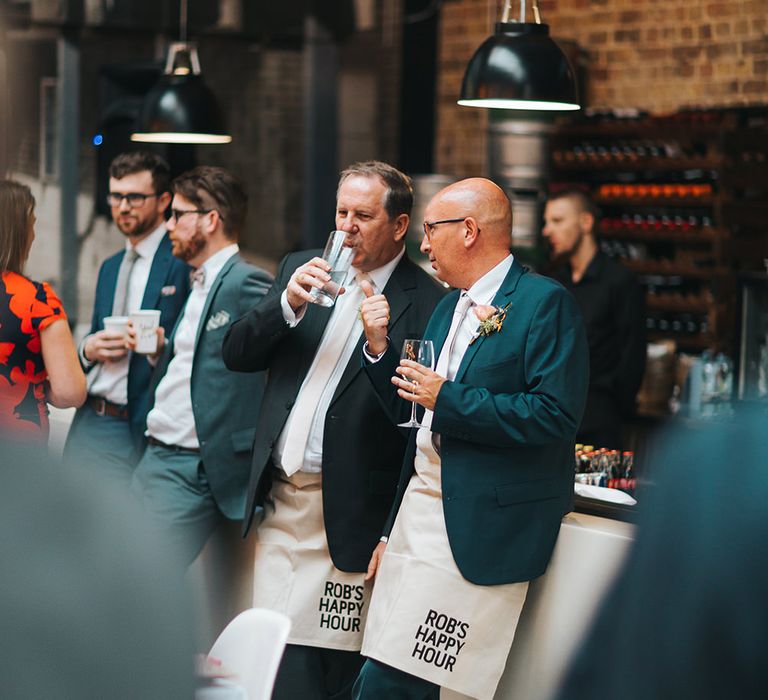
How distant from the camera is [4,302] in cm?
353

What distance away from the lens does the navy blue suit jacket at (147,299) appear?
13.7 ft

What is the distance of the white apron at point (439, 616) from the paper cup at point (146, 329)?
1.30 metres

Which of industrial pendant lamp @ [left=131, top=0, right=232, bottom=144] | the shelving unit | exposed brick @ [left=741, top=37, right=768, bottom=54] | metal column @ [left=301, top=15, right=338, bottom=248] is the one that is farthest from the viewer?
metal column @ [left=301, top=15, right=338, bottom=248]

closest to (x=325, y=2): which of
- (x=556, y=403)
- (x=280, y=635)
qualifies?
(x=556, y=403)

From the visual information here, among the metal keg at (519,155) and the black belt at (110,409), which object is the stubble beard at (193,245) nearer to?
the black belt at (110,409)

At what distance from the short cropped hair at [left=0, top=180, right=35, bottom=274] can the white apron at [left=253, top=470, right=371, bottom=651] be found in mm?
998

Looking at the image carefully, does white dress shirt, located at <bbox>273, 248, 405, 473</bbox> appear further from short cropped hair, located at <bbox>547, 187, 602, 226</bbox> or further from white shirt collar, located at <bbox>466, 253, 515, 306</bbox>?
short cropped hair, located at <bbox>547, 187, 602, 226</bbox>

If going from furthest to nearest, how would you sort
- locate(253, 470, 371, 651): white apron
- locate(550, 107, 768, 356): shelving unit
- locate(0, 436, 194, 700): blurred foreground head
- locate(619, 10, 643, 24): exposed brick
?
locate(619, 10, 643, 24): exposed brick < locate(550, 107, 768, 356): shelving unit < locate(253, 470, 371, 651): white apron < locate(0, 436, 194, 700): blurred foreground head

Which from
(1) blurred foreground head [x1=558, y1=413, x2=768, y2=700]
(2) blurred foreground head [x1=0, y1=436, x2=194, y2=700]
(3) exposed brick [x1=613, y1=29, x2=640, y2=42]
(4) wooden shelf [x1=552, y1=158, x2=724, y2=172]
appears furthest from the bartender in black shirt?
(2) blurred foreground head [x1=0, y1=436, x2=194, y2=700]

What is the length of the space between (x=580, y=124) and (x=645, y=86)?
1.82 feet

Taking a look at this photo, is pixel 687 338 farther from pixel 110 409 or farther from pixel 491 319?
pixel 491 319

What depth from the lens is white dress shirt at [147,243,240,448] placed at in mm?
3791

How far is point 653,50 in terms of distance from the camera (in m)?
7.89

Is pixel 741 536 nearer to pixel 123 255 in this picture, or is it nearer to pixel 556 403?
pixel 556 403
